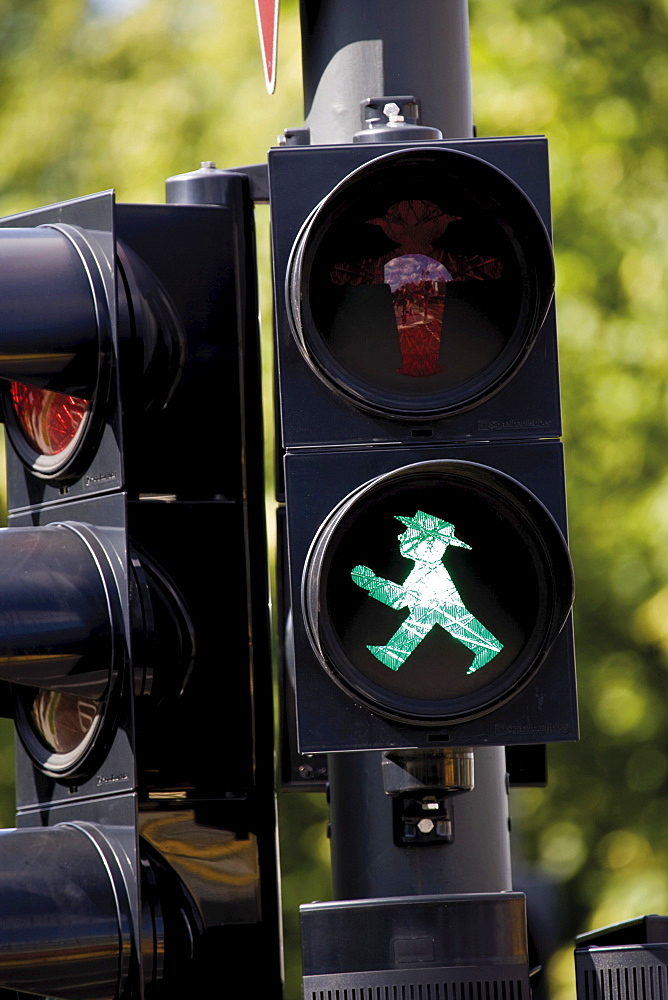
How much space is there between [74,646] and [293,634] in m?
0.44

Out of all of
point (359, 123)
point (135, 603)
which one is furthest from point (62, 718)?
point (359, 123)

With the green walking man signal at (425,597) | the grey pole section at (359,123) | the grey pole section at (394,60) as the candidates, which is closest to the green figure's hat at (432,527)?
the green walking man signal at (425,597)

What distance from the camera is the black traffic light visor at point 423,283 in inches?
107

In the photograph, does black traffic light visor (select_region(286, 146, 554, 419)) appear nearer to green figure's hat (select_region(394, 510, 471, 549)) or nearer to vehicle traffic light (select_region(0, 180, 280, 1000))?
green figure's hat (select_region(394, 510, 471, 549))

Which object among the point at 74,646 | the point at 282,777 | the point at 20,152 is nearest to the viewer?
the point at 74,646

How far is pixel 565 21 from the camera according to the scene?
813 cm

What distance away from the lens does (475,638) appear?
270 centimetres

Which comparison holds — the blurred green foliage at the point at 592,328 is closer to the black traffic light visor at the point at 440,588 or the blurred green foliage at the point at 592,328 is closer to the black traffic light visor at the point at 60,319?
the black traffic light visor at the point at 60,319

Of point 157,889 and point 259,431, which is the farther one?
point 259,431

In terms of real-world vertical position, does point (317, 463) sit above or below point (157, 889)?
above

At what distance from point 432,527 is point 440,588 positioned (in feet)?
0.34

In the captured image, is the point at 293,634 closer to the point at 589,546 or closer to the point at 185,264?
the point at 185,264

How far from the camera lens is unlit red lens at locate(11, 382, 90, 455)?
123 inches

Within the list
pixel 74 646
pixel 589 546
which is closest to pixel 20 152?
pixel 589 546
